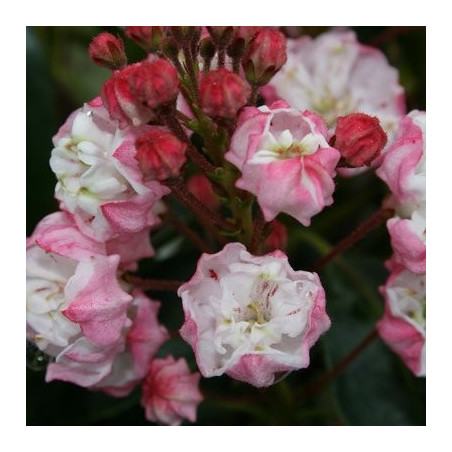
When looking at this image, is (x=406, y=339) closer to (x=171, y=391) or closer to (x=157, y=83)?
(x=171, y=391)

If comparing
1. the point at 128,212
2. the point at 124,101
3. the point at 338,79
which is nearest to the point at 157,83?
the point at 124,101

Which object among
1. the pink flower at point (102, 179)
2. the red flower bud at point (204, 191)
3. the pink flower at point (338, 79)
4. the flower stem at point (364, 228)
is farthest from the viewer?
the pink flower at point (338, 79)

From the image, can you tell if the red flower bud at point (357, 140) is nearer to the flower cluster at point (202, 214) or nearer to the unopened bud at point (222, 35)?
the flower cluster at point (202, 214)

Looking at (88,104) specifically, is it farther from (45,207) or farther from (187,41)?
(45,207)

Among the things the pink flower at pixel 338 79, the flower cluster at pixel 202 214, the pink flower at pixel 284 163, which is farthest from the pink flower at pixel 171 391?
the pink flower at pixel 338 79

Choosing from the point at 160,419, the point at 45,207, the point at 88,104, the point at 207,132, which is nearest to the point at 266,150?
the point at 207,132

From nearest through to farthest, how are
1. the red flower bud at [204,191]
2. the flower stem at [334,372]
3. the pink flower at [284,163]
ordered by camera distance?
1. the pink flower at [284,163]
2. the flower stem at [334,372]
3. the red flower bud at [204,191]

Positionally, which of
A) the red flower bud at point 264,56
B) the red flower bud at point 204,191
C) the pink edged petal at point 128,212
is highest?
the red flower bud at point 264,56
